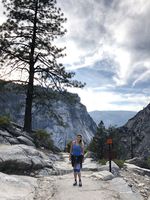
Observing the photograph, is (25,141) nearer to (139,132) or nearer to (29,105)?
(29,105)

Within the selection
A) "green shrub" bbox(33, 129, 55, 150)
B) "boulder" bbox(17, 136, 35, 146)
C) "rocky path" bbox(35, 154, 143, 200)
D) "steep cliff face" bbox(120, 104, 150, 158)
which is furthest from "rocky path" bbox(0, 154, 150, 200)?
"steep cliff face" bbox(120, 104, 150, 158)

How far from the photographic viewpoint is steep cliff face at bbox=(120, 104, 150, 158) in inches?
4244

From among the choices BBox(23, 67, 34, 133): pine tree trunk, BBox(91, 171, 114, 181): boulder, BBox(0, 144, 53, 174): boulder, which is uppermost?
BBox(23, 67, 34, 133): pine tree trunk

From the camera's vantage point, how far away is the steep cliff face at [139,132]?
108 m

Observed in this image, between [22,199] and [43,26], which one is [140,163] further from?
[22,199]

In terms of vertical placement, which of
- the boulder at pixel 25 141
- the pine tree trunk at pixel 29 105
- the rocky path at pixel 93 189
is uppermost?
the pine tree trunk at pixel 29 105

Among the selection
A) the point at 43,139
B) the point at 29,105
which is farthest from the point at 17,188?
the point at 29,105

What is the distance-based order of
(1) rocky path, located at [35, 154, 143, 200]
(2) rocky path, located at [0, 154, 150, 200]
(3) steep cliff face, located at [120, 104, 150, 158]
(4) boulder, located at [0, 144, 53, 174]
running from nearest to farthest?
(2) rocky path, located at [0, 154, 150, 200] → (1) rocky path, located at [35, 154, 143, 200] → (4) boulder, located at [0, 144, 53, 174] → (3) steep cliff face, located at [120, 104, 150, 158]

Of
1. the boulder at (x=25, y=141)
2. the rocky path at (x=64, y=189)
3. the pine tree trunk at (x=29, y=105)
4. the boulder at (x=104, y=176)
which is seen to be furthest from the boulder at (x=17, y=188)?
the pine tree trunk at (x=29, y=105)

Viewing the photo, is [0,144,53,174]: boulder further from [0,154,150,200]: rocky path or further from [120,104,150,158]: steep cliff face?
[120,104,150,158]: steep cliff face

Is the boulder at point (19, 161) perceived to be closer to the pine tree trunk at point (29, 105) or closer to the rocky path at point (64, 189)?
the rocky path at point (64, 189)

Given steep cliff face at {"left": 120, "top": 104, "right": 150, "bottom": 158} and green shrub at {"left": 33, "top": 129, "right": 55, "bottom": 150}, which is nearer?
green shrub at {"left": 33, "top": 129, "right": 55, "bottom": 150}

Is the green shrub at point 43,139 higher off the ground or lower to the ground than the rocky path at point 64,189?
higher

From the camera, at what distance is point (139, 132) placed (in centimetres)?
11919
